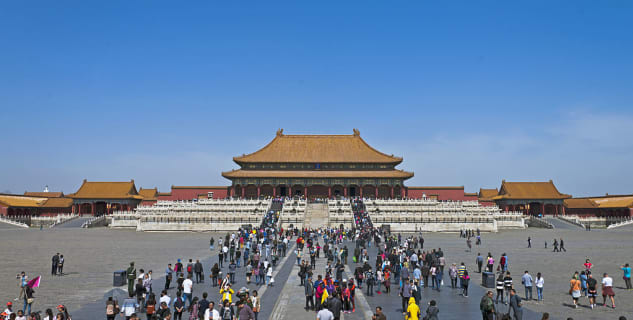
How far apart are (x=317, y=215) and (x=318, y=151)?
2959 cm

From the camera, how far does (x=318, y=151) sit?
275 feet

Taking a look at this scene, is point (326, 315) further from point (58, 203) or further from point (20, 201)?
point (20, 201)

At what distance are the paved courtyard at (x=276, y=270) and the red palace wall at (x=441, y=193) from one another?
119ft

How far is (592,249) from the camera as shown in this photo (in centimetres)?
3397

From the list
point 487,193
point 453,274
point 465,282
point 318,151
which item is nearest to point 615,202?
point 487,193

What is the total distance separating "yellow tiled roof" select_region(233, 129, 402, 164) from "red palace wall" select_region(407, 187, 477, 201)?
228 inches

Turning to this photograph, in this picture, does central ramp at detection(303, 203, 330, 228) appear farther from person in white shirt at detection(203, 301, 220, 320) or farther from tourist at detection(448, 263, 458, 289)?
person in white shirt at detection(203, 301, 220, 320)

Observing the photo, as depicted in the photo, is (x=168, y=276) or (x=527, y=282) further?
(x=168, y=276)

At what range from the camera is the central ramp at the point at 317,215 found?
5112 centimetres

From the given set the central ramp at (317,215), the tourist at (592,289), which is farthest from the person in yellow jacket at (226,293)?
the central ramp at (317,215)

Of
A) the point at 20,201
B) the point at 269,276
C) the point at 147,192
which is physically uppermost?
the point at 147,192

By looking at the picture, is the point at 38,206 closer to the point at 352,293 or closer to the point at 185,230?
the point at 185,230

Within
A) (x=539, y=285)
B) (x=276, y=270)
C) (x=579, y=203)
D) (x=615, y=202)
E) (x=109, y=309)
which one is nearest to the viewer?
(x=109, y=309)

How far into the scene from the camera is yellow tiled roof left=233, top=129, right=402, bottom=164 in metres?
80.2
